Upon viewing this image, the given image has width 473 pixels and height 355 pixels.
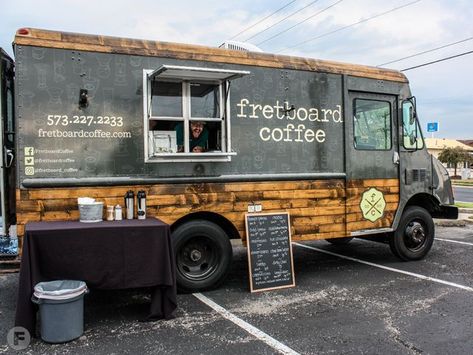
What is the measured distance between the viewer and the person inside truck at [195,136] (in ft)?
18.7

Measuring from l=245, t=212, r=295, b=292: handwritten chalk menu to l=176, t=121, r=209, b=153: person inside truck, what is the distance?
3.48 feet

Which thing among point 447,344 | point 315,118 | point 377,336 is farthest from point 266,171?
point 447,344

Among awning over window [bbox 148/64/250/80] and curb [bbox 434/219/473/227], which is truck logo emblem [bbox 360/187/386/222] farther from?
curb [bbox 434/219/473/227]

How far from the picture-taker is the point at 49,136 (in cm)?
504

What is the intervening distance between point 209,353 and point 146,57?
3396 millimetres

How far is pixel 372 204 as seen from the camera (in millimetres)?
6887

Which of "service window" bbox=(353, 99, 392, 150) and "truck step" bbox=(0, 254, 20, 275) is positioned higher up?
"service window" bbox=(353, 99, 392, 150)

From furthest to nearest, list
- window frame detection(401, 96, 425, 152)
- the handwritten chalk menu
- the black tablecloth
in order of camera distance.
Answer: window frame detection(401, 96, 425, 152) → the handwritten chalk menu → the black tablecloth

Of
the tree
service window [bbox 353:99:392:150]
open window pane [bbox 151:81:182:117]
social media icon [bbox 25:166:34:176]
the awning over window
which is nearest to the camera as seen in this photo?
social media icon [bbox 25:166:34:176]

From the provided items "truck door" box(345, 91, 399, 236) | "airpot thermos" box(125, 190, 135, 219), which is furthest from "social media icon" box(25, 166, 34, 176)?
"truck door" box(345, 91, 399, 236)

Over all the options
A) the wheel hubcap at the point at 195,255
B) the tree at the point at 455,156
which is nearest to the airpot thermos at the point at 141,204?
the wheel hubcap at the point at 195,255

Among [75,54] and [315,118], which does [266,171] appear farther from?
[75,54]
